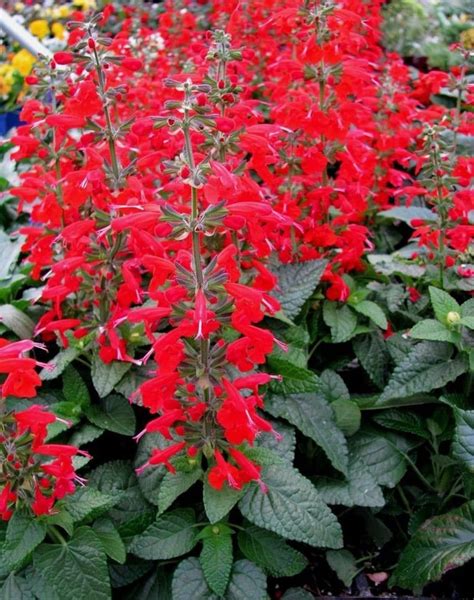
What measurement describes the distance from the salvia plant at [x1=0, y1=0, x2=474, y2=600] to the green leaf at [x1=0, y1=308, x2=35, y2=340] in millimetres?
16

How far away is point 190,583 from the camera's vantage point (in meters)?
1.98

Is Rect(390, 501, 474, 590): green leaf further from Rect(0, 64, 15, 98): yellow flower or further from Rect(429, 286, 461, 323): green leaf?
Rect(0, 64, 15, 98): yellow flower

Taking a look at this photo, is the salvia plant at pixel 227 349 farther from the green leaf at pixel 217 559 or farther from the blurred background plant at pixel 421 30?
the blurred background plant at pixel 421 30

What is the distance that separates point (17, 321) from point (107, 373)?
0.51 meters

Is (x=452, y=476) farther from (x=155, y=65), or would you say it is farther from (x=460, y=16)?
(x=460, y=16)

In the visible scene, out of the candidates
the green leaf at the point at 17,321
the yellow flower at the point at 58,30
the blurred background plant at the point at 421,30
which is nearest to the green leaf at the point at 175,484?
the green leaf at the point at 17,321

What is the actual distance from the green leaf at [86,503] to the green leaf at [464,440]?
98cm

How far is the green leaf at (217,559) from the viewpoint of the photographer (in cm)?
192

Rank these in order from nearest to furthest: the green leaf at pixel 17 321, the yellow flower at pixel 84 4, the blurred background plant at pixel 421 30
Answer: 1. the green leaf at pixel 17 321
2. the blurred background plant at pixel 421 30
3. the yellow flower at pixel 84 4

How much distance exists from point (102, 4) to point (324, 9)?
18.5 ft

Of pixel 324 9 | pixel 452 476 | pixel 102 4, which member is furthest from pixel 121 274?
pixel 102 4

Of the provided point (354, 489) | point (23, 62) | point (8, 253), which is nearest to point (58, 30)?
point (23, 62)

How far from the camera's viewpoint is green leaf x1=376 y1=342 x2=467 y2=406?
7.59 ft

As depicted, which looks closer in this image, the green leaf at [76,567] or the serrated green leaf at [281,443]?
the green leaf at [76,567]
